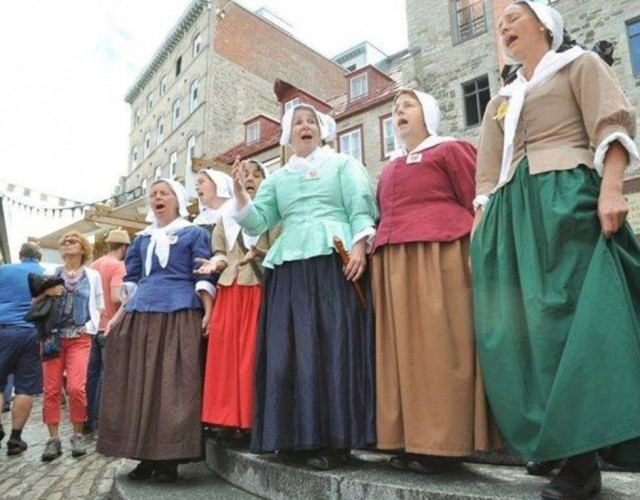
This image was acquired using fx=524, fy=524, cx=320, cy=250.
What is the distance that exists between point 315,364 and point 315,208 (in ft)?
2.71

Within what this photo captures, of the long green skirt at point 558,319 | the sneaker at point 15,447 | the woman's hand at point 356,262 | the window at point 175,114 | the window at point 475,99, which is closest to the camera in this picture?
the long green skirt at point 558,319

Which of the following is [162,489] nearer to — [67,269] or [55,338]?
[55,338]

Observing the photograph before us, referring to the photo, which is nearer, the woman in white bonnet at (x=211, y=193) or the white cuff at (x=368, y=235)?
the white cuff at (x=368, y=235)

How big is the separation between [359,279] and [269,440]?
87 cm

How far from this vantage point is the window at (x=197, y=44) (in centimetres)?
2475

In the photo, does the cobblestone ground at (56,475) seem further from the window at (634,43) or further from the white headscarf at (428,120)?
the window at (634,43)

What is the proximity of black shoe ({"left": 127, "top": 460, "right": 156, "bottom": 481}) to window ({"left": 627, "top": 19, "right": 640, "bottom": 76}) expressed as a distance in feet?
40.2

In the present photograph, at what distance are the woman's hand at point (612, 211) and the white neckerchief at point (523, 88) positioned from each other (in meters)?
0.43

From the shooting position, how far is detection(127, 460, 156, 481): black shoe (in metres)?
2.97

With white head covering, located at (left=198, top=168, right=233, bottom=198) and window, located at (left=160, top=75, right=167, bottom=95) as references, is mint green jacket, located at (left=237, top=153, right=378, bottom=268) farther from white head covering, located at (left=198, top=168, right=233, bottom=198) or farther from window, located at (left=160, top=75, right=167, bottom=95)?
window, located at (left=160, top=75, right=167, bottom=95)

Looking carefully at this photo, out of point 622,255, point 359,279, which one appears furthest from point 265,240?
point 622,255

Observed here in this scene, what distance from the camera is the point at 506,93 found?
2322 millimetres

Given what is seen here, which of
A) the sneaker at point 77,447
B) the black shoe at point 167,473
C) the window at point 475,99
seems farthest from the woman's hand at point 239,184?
the window at point 475,99

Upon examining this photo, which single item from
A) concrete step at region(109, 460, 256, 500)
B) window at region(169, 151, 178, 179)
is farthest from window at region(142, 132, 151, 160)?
concrete step at region(109, 460, 256, 500)
